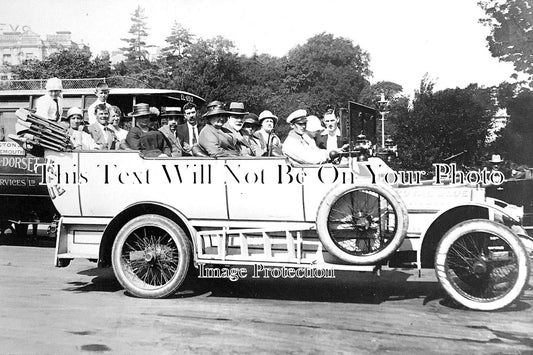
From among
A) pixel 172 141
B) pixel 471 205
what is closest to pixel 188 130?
pixel 172 141

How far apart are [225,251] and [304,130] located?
1.55m

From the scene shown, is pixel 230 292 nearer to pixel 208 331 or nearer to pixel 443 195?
pixel 208 331

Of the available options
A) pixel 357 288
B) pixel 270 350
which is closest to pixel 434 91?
pixel 357 288

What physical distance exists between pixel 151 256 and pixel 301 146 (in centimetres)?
190

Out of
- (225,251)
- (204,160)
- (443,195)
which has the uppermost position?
(204,160)

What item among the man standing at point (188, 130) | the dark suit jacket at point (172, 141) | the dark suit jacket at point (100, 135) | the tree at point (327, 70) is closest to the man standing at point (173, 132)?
the dark suit jacket at point (172, 141)

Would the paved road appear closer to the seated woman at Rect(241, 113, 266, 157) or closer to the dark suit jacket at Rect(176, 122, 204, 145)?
the seated woman at Rect(241, 113, 266, 157)

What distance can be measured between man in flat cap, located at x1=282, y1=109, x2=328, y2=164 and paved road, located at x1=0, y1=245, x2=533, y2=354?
57.2 inches

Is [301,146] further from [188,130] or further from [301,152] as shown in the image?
[188,130]

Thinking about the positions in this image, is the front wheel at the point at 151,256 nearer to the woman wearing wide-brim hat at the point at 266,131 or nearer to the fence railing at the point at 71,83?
the woman wearing wide-brim hat at the point at 266,131

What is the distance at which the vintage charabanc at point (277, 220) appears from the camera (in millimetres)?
5379

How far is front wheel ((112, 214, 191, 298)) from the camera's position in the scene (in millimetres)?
5812

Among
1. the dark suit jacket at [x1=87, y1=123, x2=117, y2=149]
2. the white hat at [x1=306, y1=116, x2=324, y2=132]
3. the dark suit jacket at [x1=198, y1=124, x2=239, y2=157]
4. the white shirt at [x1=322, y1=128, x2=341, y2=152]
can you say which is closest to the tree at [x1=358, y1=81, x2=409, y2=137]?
the white hat at [x1=306, y1=116, x2=324, y2=132]

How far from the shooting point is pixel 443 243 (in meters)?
5.36
